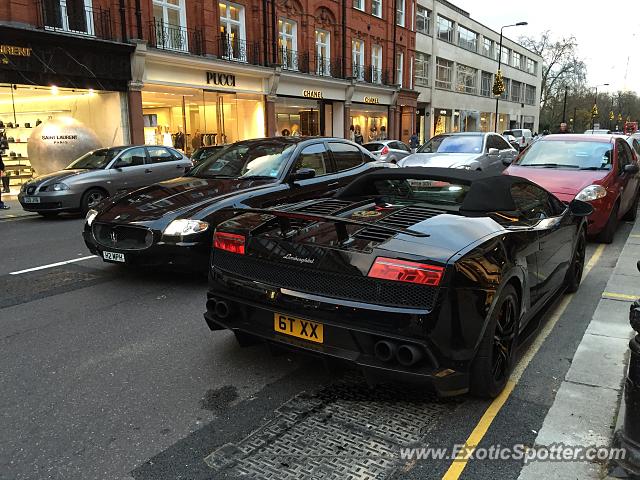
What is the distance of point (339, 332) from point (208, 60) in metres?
20.8

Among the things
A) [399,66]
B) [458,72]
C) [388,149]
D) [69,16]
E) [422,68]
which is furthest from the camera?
[458,72]

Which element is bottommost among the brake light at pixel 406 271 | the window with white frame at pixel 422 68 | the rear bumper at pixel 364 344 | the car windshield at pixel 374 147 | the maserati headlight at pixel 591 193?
the rear bumper at pixel 364 344

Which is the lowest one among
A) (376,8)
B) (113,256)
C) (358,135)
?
(113,256)

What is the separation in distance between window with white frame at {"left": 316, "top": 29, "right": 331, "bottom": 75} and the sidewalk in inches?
1047

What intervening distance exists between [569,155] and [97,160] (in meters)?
10.6

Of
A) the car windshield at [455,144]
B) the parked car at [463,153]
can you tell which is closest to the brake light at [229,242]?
the parked car at [463,153]

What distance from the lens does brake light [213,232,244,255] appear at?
3.65 m

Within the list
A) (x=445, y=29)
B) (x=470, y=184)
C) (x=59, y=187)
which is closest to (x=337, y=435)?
(x=470, y=184)

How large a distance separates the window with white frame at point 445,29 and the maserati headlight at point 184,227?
44399 mm

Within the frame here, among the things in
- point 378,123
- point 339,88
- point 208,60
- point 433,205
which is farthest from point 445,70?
point 433,205

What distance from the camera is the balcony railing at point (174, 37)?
20141 mm

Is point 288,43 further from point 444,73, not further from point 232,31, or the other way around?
point 444,73

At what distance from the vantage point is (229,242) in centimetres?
373

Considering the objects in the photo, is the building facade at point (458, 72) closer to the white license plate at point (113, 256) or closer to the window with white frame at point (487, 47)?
the window with white frame at point (487, 47)
